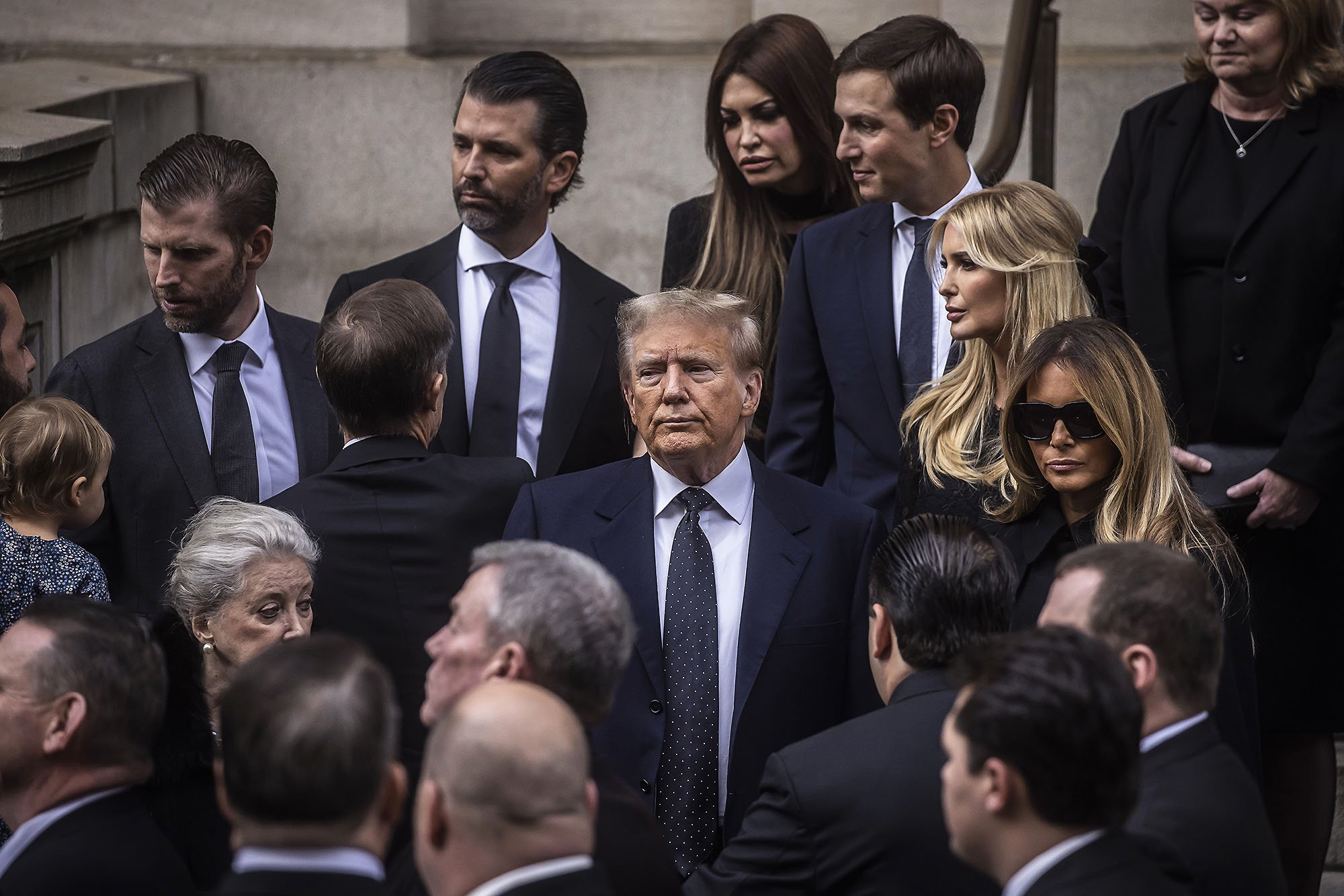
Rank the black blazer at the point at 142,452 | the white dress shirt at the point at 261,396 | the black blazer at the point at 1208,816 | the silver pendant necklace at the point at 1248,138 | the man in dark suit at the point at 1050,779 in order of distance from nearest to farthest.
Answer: the man in dark suit at the point at 1050,779 < the black blazer at the point at 1208,816 < the black blazer at the point at 142,452 < the white dress shirt at the point at 261,396 < the silver pendant necklace at the point at 1248,138

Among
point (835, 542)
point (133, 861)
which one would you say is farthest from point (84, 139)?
point (133, 861)

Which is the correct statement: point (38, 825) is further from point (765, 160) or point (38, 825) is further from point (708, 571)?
point (765, 160)

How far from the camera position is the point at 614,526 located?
12.3 feet

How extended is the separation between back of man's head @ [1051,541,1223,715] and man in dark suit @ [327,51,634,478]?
2109mm

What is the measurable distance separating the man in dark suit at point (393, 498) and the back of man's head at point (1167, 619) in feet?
4.75

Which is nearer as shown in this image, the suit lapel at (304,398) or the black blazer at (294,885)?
the black blazer at (294,885)

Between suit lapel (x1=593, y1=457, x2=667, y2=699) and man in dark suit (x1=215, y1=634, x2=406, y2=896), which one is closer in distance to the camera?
man in dark suit (x1=215, y1=634, x2=406, y2=896)

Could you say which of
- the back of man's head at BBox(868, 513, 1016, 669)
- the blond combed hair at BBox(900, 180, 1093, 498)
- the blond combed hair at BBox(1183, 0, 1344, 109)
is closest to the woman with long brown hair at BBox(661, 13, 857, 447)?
the blond combed hair at BBox(900, 180, 1093, 498)

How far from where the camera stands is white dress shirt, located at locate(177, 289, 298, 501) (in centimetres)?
432

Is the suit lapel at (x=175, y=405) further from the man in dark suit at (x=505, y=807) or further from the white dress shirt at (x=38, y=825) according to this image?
the man in dark suit at (x=505, y=807)

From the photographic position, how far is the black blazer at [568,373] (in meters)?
4.65

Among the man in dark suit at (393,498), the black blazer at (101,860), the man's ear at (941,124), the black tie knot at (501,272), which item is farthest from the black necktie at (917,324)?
the black blazer at (101,860)

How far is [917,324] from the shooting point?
4.54 m

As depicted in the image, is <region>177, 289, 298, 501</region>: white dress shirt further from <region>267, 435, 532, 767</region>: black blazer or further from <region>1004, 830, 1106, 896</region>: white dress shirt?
<region>1004, 830, 1106, 896</region>: white dress shirt
